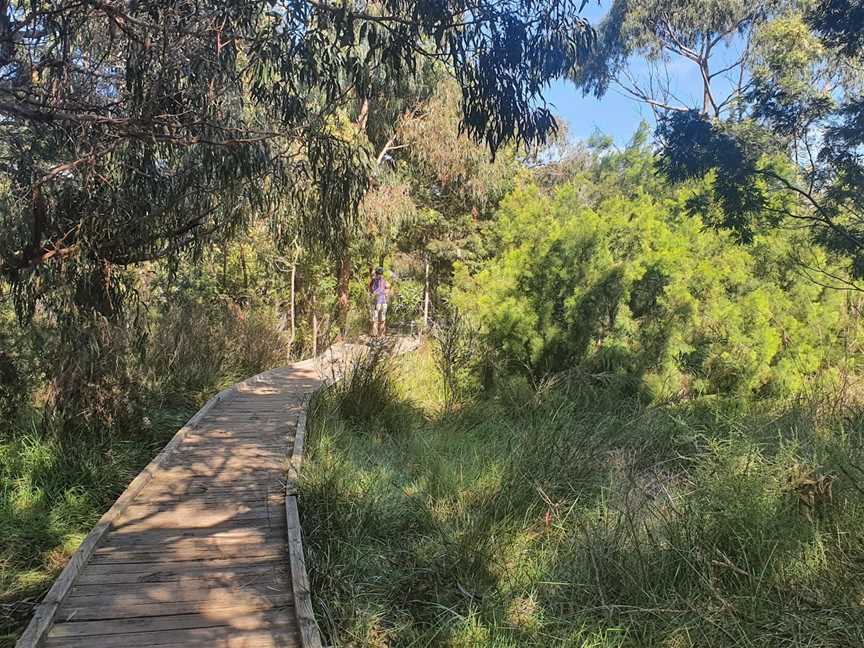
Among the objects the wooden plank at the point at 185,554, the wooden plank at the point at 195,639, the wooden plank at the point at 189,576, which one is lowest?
the wooden plank at the point at 195,639

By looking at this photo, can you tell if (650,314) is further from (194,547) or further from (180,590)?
(180,590)

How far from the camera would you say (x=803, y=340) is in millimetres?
8328

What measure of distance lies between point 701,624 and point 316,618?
1.97 metres

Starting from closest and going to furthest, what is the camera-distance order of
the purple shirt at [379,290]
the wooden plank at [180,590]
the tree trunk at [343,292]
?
the wooden plank at [180,590], the purple shirt at [379,290], the tree trunk at [343,292]

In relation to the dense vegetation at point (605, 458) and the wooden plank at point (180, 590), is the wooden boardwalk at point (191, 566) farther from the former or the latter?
the dense vegetation at point (605, 458)

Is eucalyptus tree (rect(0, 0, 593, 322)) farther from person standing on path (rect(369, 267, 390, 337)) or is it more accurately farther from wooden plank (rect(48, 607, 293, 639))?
person standing on path (rect(369, 267, 390, 337))

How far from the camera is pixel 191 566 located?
143 inches

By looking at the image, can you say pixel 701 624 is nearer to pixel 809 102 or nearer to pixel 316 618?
pixel 316 618

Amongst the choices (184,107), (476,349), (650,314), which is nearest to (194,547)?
(184,107)

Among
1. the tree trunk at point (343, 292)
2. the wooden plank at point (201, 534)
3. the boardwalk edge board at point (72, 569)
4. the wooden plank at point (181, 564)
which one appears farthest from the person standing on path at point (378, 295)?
the wooden plank at point (181, 564)

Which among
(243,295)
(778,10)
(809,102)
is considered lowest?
(243,295)

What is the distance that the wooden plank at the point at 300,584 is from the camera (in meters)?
2.92

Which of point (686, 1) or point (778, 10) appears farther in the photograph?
point (686, 1)

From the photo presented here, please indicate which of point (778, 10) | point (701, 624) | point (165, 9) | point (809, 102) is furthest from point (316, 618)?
point (778, 10)
